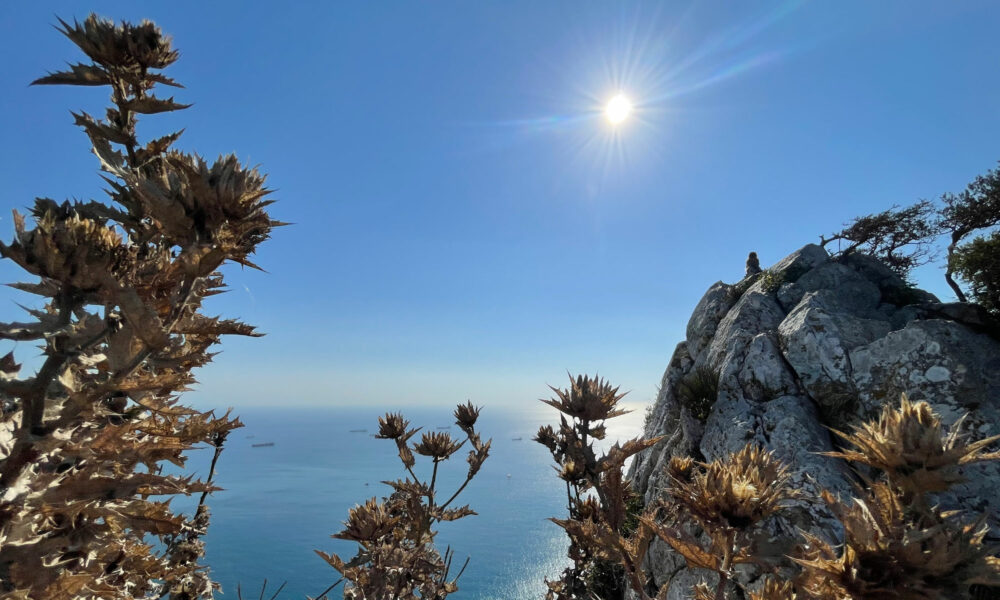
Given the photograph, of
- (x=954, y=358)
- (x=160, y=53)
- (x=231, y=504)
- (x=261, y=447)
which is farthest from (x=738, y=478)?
(x=261, y=447)

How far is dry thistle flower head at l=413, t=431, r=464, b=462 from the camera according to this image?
5629mm

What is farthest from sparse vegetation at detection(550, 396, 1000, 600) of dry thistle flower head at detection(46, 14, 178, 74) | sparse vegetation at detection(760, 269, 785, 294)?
sparse vegetation at detection(760, 269, 785, 294)

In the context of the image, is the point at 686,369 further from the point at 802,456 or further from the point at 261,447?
the point at 261,447

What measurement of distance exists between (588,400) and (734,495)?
5.48ft

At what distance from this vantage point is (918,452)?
4.73 feet

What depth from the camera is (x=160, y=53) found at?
2.30m

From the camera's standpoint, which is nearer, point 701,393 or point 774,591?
point 774,591

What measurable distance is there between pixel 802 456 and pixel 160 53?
11969mm

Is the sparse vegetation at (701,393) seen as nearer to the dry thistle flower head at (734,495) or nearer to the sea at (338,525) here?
the sea at (338,525)

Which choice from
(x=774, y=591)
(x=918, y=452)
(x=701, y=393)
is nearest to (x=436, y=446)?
(x=774, y=591)

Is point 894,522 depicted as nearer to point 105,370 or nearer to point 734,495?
point 734,495

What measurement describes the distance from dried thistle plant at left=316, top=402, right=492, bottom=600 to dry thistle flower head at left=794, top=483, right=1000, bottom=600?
3.85 m

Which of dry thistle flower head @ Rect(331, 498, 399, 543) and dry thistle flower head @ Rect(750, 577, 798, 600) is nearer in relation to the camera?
dry thistle flower head @ Rect(750, 577, 798, 600)

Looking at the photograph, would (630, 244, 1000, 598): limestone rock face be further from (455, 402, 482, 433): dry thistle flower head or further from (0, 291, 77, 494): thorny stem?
(0, 291, 77, 494): thorny stem
